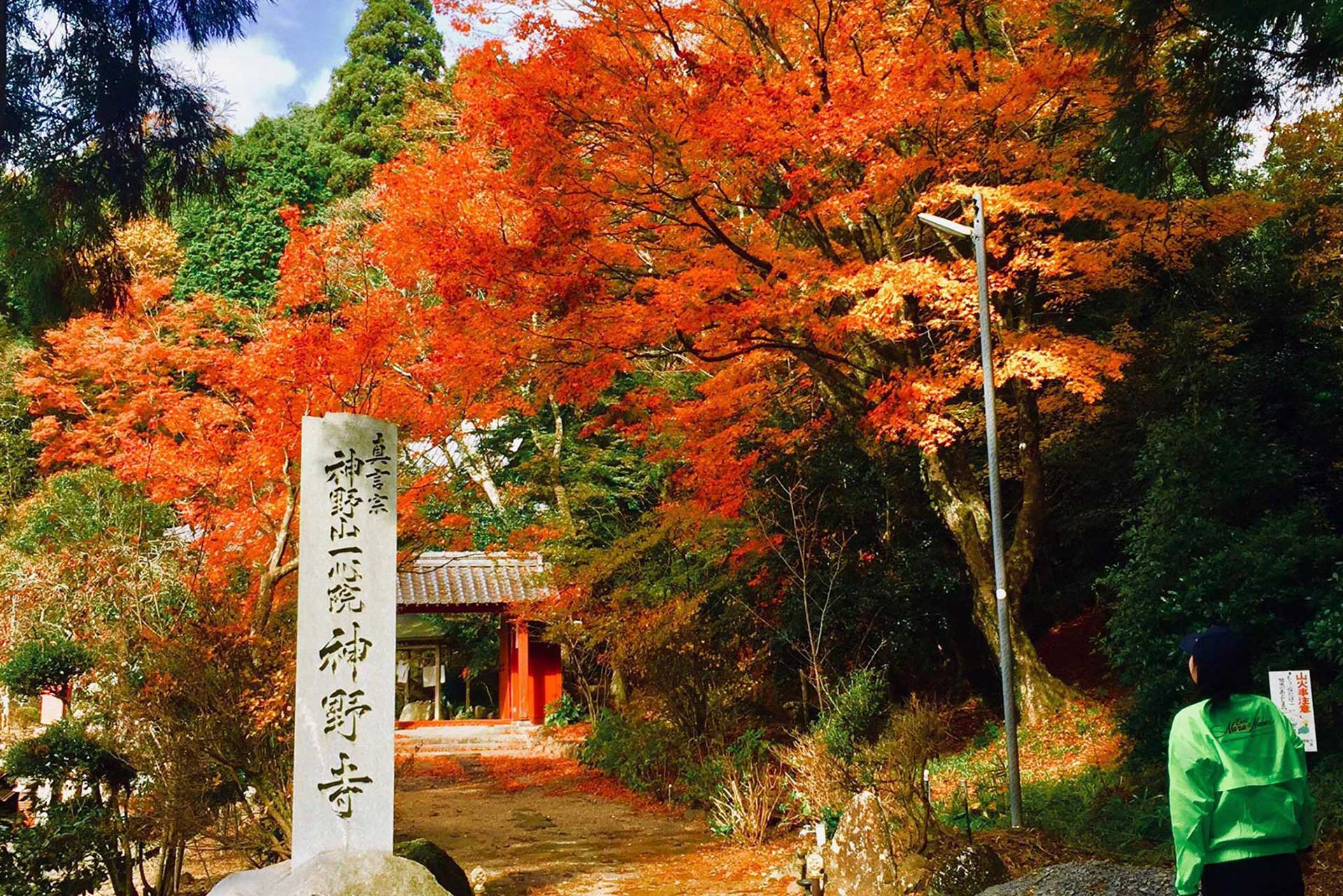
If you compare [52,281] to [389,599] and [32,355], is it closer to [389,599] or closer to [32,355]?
[389,599]

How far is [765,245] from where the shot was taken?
13688 mm

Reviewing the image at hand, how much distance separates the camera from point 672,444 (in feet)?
56.8

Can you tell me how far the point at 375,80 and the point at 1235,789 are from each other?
30.6m

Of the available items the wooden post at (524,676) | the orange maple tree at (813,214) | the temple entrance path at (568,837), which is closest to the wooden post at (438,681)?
the wooden post at (524,676)

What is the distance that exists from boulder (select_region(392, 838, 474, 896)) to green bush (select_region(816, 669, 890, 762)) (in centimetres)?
379

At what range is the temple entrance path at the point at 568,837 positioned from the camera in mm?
9062

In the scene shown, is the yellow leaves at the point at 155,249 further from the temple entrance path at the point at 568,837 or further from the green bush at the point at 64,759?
the green bush at the point at 64,759

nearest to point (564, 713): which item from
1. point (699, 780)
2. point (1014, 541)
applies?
point (699, 780)

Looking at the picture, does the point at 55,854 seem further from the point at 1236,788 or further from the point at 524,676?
the point at 524,676

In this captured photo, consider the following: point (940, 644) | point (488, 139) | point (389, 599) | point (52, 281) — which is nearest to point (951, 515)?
point (940, 644)

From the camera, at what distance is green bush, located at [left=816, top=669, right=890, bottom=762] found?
10.6 metres

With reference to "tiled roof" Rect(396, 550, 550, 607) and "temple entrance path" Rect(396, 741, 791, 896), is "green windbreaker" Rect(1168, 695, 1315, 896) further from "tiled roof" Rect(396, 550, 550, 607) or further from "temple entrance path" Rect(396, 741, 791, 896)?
"tiled roof" Rect(396, 550, 550, 607)

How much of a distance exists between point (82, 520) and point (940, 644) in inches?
446

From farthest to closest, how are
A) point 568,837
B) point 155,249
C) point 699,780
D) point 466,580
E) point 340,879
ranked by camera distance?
1. point 155,249
2. point 466,580
3. point 699,780
4. point 568,837
5. point 340,879
